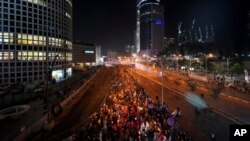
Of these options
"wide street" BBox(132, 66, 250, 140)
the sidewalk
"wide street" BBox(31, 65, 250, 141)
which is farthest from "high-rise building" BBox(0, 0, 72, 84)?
"wide street" BBox(132, 66, 250, 140)

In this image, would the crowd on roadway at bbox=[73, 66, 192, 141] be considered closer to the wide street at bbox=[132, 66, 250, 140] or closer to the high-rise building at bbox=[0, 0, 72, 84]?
the wide street at bbox=[132, 66, 250, 140]

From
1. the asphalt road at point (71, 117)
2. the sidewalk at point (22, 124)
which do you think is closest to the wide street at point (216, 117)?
the asphalt road at point (71, 117)

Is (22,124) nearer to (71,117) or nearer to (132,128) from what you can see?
(71,117)

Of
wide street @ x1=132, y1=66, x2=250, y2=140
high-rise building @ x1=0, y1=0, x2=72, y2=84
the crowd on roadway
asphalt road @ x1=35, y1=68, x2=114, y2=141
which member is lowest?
asphalt road @ x1=35, y1=68, x2=114, y2=141

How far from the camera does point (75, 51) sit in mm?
189500

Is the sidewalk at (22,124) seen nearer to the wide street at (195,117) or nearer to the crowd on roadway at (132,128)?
the wide street at (195,117)

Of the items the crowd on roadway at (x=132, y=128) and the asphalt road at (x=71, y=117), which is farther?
the asphalt road at (x=71, y=117)

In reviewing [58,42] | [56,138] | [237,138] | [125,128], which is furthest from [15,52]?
[237,138]

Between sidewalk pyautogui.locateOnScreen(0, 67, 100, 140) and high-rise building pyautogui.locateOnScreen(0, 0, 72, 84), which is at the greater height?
high-rise building pyautogui.locateOnScreen(0, 0, 72, 84)

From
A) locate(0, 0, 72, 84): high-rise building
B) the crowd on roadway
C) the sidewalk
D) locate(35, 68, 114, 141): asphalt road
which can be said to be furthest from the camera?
locate(0, 0, 72, 84): high-rise building

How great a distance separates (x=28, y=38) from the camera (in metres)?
73.1

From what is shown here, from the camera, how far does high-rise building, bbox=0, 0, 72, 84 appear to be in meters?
66.3

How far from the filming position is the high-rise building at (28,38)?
218ft

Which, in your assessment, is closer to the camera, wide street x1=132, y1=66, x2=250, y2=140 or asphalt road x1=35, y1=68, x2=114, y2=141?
wide street x1=132, y1=66, x2=250, y2=140
